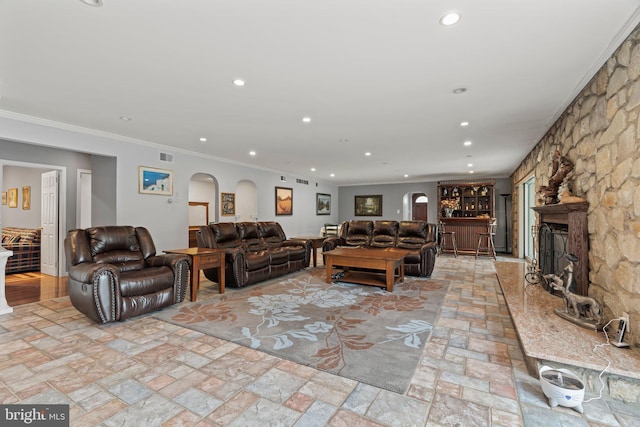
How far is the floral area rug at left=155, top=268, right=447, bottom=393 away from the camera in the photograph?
94.1 inches

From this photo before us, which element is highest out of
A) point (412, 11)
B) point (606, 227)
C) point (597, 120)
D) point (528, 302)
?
point (412, 11)

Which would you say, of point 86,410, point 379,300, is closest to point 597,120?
point 379,300

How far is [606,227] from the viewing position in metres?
2.56

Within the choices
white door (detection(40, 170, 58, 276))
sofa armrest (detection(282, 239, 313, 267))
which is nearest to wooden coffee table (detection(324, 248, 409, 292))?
sofa armrest (detection(282, 239, 313, 267))

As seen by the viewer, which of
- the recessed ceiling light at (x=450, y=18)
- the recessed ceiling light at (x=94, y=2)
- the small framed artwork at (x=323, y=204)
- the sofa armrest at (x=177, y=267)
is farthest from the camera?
the small framed artwork at (x=323, y=204)

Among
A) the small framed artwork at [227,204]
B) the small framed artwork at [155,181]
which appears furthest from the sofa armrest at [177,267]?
the small framed artwork at [227,204]

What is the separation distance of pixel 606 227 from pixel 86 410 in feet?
13.3

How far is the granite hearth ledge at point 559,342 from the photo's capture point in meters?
1.97

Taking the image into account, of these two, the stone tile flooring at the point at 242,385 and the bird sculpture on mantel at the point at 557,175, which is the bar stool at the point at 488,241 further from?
the stone tile flooring at the point at 242,385

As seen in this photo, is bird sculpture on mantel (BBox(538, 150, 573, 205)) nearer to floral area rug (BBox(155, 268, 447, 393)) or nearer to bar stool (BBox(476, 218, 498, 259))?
floral area rug (BBox(155, 268, 447, 393))

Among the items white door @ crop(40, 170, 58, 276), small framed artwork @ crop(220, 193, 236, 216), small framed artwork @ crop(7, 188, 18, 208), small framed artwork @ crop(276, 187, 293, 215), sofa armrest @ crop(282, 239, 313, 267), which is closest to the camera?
white door @ crop(40, 170, 58, 276)

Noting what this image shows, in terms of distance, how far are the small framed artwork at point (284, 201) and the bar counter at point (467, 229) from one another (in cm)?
472

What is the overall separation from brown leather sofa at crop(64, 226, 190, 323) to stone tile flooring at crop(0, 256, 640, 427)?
267 mm

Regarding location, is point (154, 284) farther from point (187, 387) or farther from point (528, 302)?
point (528, 302)
